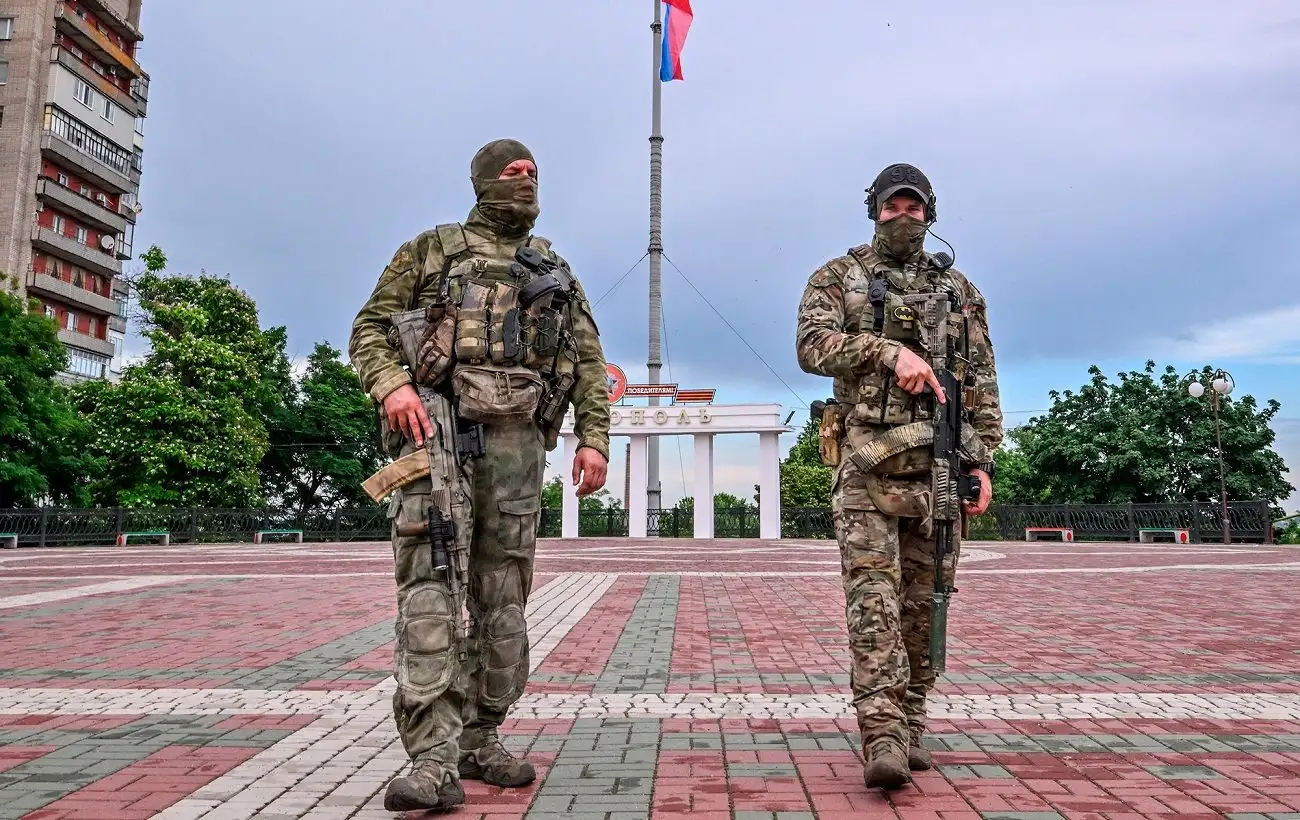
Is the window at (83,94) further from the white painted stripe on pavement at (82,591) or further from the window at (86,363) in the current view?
the white painted stripe on pavement at (82,591)

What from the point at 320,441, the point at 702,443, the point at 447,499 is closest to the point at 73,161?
the point at 320,441

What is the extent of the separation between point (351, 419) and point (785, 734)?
39166 mm

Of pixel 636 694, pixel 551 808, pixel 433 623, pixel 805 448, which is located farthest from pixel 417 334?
pixel 805 448

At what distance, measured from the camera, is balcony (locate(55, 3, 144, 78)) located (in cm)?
4281

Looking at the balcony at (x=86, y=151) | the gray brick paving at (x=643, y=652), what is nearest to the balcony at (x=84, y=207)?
the balcony at (x=86, y=151)

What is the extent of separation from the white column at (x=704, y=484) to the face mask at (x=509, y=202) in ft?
97.1

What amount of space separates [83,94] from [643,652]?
162 feet

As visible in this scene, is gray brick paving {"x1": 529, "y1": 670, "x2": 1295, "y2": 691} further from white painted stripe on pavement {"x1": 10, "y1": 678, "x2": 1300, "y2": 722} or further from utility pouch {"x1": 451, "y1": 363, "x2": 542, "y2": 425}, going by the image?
utility pouch {"x1": 451, "y1": 363, "x2": 542, "y2": 425}

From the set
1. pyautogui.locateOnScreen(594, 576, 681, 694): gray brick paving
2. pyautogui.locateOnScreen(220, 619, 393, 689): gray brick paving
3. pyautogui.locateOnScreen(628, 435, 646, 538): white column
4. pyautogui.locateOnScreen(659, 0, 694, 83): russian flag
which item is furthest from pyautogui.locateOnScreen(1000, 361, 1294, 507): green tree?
pyautogui.locateOnScreen(220, 619, 393, 689): gray brick paving

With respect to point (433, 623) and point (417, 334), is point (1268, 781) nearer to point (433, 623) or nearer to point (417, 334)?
point (433, 623)

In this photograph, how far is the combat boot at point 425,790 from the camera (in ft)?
8.82

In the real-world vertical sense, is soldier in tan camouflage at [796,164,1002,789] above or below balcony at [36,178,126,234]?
below

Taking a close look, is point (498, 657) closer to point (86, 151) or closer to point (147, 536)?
point (147, 536)

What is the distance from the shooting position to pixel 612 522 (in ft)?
116
